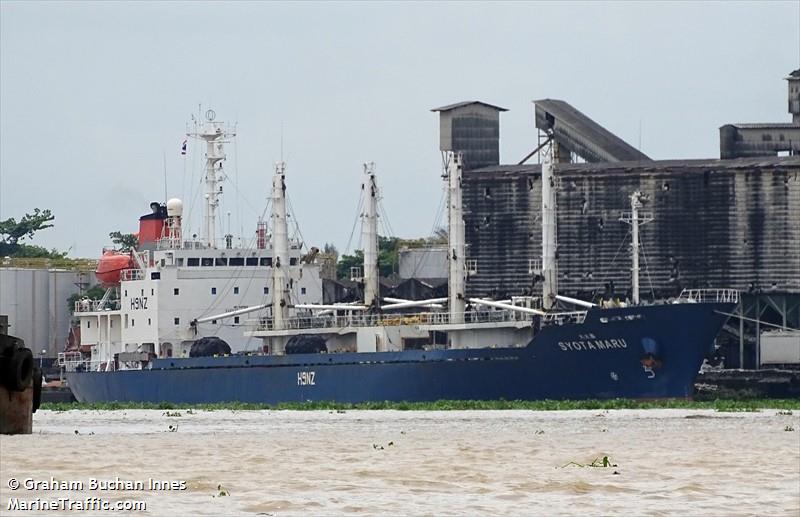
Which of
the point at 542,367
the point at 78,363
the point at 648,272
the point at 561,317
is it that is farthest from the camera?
the point at 78,363

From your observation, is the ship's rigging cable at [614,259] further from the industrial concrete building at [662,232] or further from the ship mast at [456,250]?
the ship mast at [456,250]

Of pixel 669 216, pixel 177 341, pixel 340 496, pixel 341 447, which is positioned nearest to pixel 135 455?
pixel 341 447

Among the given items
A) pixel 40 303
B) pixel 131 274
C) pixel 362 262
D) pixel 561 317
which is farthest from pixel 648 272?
pixel 362 262

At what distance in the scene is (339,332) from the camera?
224 feet

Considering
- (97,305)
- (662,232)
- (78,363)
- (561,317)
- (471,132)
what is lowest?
(78,363)

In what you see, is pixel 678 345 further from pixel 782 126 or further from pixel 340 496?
pixel 340 496

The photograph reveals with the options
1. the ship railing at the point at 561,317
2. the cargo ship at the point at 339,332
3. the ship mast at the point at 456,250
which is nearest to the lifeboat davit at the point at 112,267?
the cargo ship at the point at 339,332

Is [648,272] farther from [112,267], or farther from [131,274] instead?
[112,267]

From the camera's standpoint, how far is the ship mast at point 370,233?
67125 mm

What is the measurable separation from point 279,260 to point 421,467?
4363 centimetres

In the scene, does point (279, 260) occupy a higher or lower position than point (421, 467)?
higher

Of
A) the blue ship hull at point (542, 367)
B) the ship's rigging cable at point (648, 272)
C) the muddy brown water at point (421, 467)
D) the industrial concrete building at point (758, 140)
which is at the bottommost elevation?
the muddy brown water at point (421, 467)

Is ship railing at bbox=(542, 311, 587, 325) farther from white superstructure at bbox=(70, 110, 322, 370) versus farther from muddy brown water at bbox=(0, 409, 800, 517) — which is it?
muddy brown water at bbox=(0, 409, 800, 517)

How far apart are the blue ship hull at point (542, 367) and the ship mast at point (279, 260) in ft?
9.64
